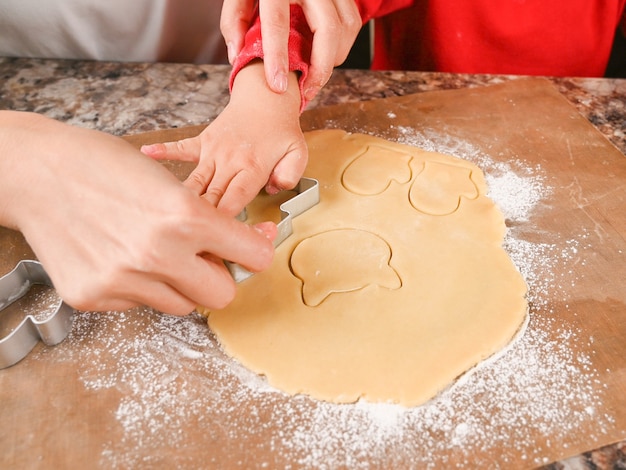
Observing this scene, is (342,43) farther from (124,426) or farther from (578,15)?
(124,426)

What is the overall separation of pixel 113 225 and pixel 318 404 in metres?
0.38

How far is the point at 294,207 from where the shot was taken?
1.04 metres

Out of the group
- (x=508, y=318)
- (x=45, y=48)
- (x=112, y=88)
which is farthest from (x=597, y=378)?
(x=45, y=48)

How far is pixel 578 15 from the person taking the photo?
1.47 meters

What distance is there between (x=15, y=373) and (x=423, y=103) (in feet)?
3.45

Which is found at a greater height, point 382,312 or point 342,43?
point 342,43

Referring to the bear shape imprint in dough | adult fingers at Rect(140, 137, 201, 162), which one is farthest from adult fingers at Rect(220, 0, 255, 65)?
the bear shape imprint in dough

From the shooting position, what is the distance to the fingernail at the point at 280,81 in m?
1.06

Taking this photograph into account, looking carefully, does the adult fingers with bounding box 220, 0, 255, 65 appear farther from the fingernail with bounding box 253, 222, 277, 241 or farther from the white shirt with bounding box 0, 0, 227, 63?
the fingernail with bounding box 253, 222, 277, 241

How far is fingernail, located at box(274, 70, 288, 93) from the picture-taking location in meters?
1.06

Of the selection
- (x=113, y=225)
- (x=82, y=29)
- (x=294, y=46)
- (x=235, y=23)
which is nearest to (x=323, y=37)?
(x=294, y=46)

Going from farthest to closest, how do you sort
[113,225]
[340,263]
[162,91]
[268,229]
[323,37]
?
[162,91] → [323,37] → [340,263] → [268,229] → [113,225]

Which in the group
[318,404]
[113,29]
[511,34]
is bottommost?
[318,404]

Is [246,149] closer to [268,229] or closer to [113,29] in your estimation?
[268,229]
